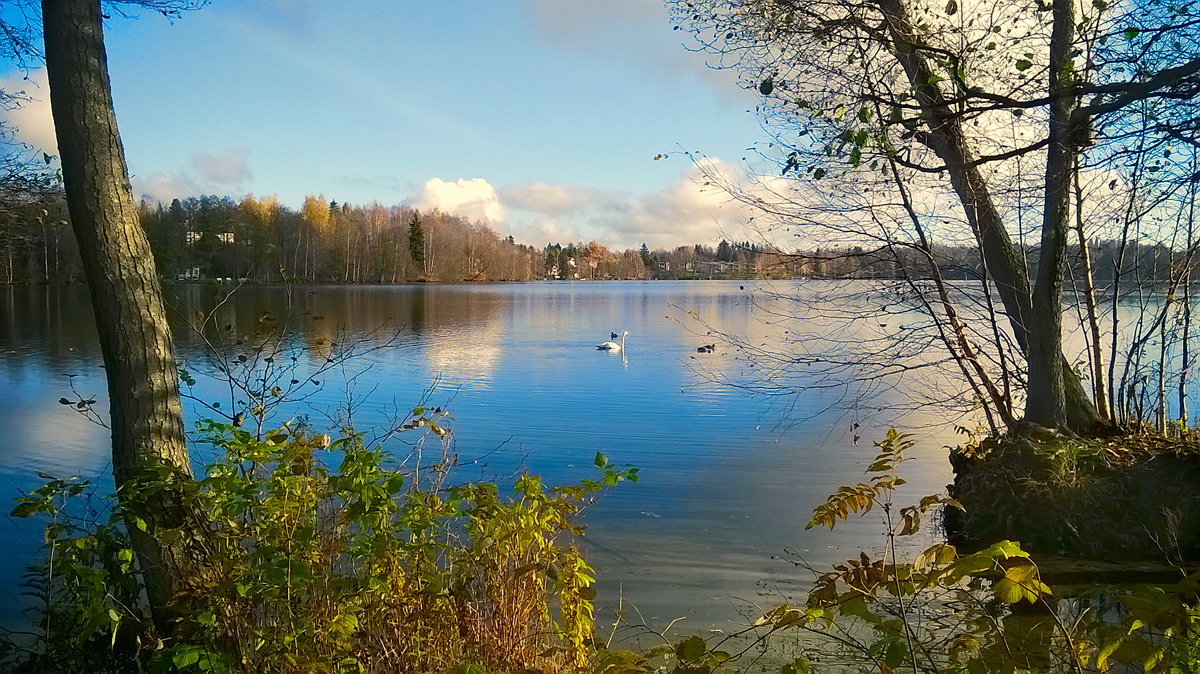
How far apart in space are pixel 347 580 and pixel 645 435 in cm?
782

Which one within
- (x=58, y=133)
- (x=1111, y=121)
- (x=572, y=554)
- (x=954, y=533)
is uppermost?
(x=1111, y=121)

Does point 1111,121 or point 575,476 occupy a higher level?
point 1111,121

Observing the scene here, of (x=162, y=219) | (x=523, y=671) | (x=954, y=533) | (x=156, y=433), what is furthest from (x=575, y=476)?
(x=162, y=219)

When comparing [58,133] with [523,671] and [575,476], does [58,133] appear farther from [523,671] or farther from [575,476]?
[575,476]

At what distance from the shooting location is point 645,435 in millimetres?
10594

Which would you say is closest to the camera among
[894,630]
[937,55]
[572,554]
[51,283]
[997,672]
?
[997,672]

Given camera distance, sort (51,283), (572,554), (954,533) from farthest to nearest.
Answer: (51,283), (954,533), (572,554)

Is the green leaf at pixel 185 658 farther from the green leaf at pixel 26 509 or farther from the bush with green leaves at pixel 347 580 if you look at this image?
the green leaf at pixel 26 509

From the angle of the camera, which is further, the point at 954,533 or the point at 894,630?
the point at 954,533

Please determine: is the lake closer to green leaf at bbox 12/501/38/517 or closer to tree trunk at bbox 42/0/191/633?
tree trunk at bbox 42/0/191/633

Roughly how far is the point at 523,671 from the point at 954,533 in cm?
576

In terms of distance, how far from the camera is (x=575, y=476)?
8.33m

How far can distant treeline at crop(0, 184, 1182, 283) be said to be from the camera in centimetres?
744

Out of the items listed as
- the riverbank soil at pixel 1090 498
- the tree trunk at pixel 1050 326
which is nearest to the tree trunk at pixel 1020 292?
the tree trunk at pixel 1050 326
